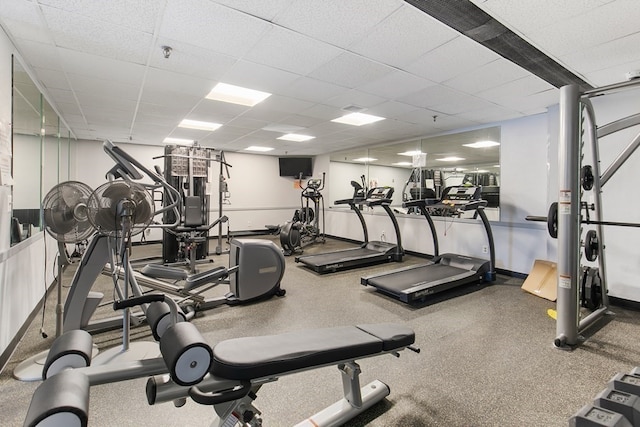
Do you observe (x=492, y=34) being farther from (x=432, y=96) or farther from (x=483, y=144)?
(x=483, y=144)

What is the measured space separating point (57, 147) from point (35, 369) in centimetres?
370

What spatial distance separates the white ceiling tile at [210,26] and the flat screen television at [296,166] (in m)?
7.05

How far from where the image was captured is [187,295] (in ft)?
10.6

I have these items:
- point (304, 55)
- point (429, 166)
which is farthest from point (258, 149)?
point (304, 55)

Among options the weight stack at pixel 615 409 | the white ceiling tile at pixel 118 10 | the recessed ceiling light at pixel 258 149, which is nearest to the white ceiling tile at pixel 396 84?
the white ceiling tile at pixel 118 10

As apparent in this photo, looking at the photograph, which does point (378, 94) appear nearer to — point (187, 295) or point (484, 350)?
point (484, 350)

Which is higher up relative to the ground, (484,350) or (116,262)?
(116,262)

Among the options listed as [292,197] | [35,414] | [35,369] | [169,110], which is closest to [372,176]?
[292,197]

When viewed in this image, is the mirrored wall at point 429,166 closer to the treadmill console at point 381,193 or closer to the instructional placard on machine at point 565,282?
the treadmill console at point 381,193

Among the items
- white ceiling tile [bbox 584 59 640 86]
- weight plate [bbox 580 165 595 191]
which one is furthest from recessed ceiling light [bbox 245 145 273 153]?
weight plate [bbox 580 165 595 191]

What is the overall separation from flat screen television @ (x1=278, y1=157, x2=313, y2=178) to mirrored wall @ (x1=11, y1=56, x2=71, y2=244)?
243 inches

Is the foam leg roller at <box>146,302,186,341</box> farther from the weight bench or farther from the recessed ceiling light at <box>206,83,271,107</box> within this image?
the recessed ceiling light at <box>206,83,271,107</box>

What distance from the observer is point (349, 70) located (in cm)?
309

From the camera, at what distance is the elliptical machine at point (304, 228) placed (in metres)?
6.53
